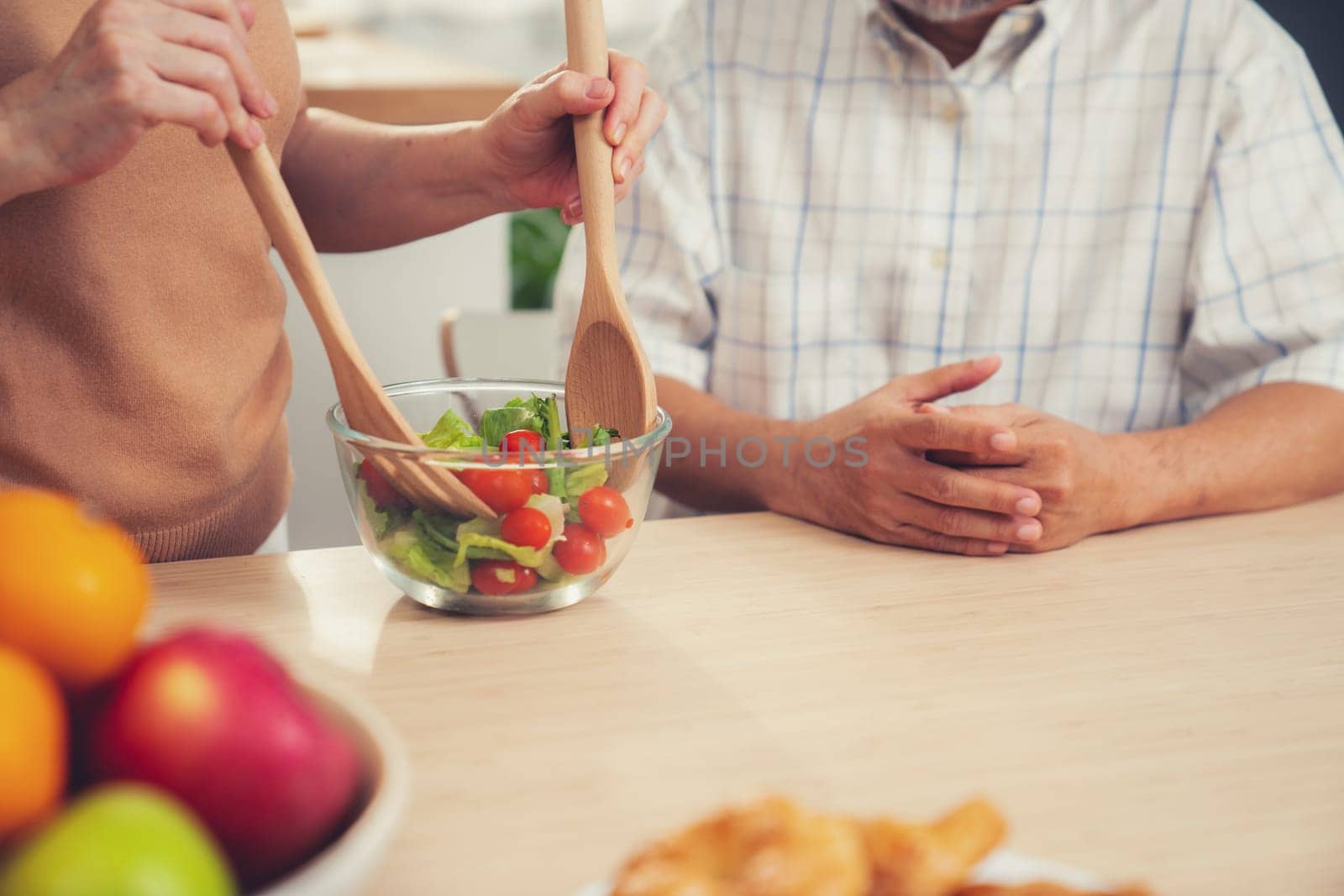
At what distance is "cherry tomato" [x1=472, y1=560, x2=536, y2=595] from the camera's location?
0.82 metres

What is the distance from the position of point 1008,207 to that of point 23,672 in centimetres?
131

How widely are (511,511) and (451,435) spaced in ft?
0.33

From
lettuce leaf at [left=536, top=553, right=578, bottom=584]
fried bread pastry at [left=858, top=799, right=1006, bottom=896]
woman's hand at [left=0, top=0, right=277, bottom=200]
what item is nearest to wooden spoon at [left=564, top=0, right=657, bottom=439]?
lettuce leaf at [left=536, top=553, right=578, bottom=584]

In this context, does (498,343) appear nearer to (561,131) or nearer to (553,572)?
(561,131)

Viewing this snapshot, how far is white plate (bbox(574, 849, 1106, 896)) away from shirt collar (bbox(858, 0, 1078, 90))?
3.80ft

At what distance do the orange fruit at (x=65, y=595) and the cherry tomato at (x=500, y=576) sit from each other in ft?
1.14

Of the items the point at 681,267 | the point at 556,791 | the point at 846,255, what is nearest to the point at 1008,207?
the point at 846,255

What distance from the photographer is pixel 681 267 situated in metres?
1.52

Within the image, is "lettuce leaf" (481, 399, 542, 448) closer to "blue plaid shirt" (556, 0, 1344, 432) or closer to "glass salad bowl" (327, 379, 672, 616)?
"glass salad bowl" (327, 379, 672, 616)

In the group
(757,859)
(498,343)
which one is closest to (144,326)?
(757,859)

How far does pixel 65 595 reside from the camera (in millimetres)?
442

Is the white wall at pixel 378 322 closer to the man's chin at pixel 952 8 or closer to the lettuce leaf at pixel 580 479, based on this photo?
the man's chin at pixel 952 8

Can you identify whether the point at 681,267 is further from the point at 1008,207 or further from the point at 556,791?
the point at 556,791

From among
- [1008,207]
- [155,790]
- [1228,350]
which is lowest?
[1228,350]
